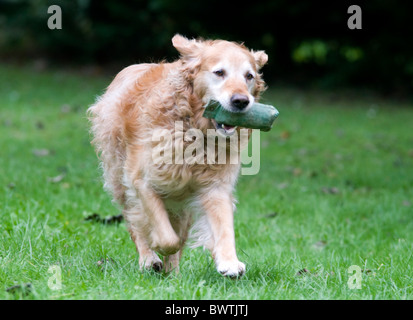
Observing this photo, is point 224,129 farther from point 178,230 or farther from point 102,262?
point 102,262

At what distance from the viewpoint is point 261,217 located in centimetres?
631

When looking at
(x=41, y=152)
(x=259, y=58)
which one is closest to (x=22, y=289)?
(x=259, y=58)

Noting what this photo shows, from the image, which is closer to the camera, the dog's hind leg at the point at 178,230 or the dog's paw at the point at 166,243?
the dog's paw at the point at 166,243

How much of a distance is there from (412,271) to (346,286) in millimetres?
693

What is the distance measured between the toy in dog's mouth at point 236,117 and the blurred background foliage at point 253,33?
12745 millimetres

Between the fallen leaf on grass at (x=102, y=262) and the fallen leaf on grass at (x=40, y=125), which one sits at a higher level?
the fallen leaf on grass at (x=40, y=125)

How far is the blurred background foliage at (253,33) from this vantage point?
16.5m

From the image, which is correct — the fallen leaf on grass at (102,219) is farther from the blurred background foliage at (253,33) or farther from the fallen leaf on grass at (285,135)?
the blurred background foliage at (253,33)

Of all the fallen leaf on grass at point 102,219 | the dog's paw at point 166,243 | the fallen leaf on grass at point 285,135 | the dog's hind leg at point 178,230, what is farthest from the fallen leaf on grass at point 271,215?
the fallen leaf on grass at point 285,135

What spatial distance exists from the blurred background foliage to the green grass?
4.45 metres

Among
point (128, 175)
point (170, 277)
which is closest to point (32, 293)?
point (170, 277)

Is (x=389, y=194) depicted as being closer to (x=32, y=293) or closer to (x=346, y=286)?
(x=346, y=286)

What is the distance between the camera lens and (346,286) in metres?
4.00

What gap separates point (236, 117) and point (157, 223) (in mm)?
952
